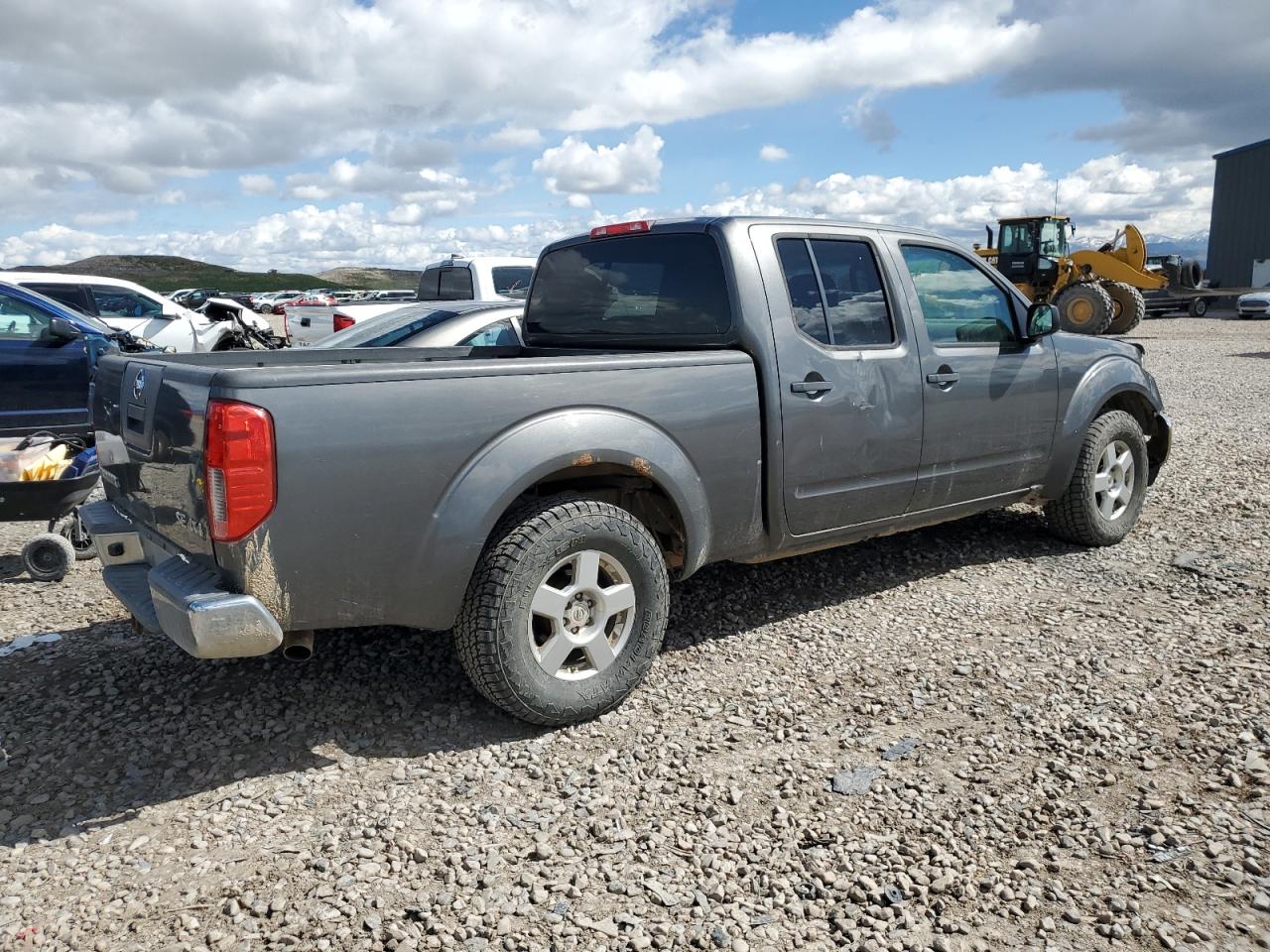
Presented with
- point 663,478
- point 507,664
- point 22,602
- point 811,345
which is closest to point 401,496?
point 507,664

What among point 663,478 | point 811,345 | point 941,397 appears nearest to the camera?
point 663,478

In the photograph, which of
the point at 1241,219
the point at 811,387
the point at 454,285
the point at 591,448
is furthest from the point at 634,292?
the point at 1241,219

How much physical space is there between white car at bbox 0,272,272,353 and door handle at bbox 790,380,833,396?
37.4ft

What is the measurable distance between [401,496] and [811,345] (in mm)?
1982

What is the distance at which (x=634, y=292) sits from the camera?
457 cm

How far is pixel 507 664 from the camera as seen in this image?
337cm

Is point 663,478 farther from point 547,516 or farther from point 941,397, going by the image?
point 941,397

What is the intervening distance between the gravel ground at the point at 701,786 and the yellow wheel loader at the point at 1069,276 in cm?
1832

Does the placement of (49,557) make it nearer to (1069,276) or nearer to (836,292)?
(836,292)

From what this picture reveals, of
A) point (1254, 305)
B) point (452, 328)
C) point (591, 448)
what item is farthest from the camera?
point (1254, 305)

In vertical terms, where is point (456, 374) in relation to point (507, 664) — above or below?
above

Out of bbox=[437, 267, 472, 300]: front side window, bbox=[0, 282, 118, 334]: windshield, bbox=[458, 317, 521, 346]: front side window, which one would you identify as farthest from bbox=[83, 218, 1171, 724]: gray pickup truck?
Answer: bbox=[437, 267, 472, 300]: front side window

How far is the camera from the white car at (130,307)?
12.9m

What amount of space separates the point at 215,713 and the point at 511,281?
822 centimetres
